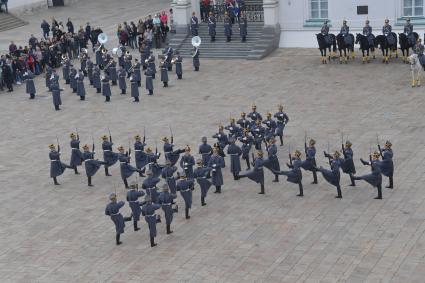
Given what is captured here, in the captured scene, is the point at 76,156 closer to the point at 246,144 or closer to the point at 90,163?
the point at 90,163

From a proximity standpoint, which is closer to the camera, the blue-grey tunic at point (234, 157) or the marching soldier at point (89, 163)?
the blue-grey tunic at point (234, 157)

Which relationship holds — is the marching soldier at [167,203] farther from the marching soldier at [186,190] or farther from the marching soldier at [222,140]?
the marching soldier at [222,140]

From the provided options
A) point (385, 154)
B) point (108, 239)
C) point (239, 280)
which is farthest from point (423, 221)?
point (108, 239)

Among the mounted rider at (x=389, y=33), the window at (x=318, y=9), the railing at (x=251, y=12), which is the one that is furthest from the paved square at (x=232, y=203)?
the railing at (x=251, y=12)

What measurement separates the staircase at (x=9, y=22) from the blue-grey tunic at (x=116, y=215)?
32432mm

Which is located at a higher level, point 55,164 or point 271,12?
point 271,12

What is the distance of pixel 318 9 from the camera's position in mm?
44188

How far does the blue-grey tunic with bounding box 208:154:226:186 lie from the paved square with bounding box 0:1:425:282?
1.51 feet

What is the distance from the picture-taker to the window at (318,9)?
44062 mm

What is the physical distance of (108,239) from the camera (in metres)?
24.2

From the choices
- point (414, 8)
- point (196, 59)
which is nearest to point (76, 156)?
point (196, 59)

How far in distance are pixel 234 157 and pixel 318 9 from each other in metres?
18.1

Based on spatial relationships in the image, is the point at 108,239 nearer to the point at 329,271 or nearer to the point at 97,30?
the point at 329,271

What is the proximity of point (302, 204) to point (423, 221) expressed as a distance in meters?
3.41
